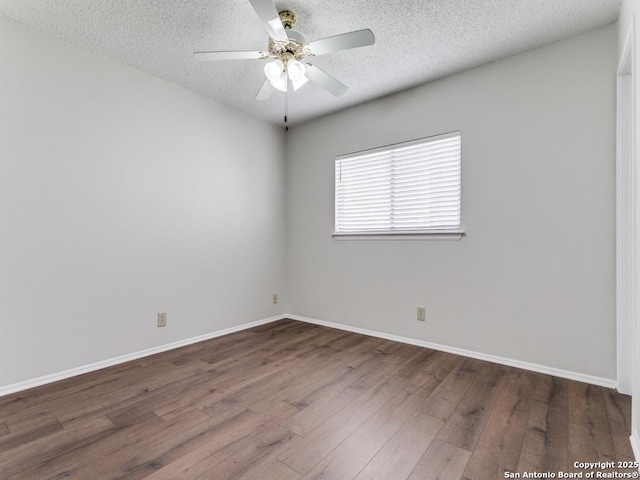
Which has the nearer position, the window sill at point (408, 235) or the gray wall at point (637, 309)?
the gray wall at point (637, 309)

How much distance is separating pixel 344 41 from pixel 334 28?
454 mm

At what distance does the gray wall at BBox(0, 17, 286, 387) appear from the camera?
81.5 inches

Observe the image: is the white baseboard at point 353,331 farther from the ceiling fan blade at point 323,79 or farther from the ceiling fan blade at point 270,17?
the ceiling fan blade at point 270,17

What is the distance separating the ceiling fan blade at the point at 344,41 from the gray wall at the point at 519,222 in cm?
133

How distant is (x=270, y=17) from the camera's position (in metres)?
1.65

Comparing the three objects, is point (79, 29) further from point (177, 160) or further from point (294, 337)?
point (294, 337)

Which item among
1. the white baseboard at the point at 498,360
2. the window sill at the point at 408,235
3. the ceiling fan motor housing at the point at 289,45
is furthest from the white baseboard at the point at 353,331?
the ceiling fan motor housing at the point at 289,45

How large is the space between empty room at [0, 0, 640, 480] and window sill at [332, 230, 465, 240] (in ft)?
0.05

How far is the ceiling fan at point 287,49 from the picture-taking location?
1695 mm

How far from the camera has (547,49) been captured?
7.55 ft

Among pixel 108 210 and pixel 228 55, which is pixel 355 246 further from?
pixel 108 210

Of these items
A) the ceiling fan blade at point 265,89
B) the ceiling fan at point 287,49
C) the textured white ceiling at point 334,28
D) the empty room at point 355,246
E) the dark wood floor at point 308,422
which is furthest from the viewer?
the ceiling fan blade at point 265,89

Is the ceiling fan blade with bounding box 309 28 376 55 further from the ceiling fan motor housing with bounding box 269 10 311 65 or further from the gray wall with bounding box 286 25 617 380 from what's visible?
the gray wall with bounding box 286 25 617 380

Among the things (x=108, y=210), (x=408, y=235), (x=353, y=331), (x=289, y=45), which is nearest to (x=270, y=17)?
(x=289, y=45)
